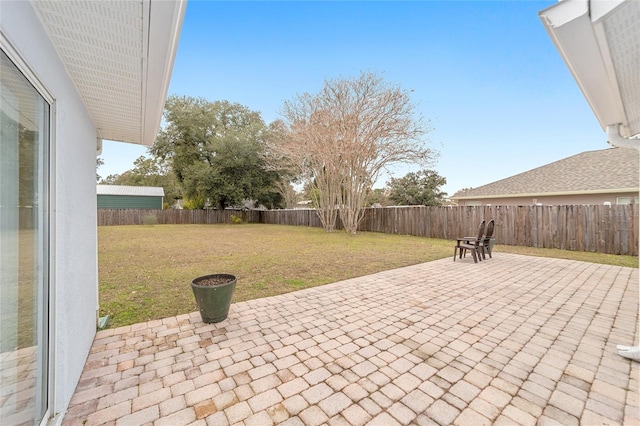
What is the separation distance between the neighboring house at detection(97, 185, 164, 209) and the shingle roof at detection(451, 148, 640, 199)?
1071 inches

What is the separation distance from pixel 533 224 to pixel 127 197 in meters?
29.3

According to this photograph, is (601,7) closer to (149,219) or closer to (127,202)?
(149,219)

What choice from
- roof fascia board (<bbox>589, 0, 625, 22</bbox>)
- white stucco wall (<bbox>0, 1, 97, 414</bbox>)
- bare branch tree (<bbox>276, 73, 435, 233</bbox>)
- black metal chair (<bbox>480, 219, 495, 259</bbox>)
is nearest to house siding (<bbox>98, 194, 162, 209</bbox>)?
bare branch tree (<bbox>276, 73, 435, 233</bbox>)

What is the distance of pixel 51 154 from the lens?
1663mm

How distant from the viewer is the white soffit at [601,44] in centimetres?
161

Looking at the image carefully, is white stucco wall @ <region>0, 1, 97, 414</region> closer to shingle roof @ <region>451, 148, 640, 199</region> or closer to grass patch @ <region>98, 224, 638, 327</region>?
grass patch @ <region>98, 224, 638, 327</region>

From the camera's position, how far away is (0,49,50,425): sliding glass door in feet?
3.83

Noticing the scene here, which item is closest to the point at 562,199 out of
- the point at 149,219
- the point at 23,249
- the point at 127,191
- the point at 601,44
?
the point at 601,44

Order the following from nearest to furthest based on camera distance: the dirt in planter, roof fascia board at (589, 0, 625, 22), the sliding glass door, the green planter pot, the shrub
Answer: the sliding glass door
roof fascia board at (589, 0, 625, 22)
the green planter pot
the dirt in planter
the shrub

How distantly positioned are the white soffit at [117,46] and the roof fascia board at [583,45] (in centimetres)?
234

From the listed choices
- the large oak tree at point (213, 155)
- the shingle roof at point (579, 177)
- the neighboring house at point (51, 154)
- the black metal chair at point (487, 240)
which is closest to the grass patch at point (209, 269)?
the black metal chair at point (487, 240)

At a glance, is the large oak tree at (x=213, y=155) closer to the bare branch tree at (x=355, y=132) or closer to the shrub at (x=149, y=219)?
the shrub at (x=149, y=219)

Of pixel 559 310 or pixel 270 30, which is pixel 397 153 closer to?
pixel 270 30

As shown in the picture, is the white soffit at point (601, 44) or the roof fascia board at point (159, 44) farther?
the white soffit at point (601, 44)
